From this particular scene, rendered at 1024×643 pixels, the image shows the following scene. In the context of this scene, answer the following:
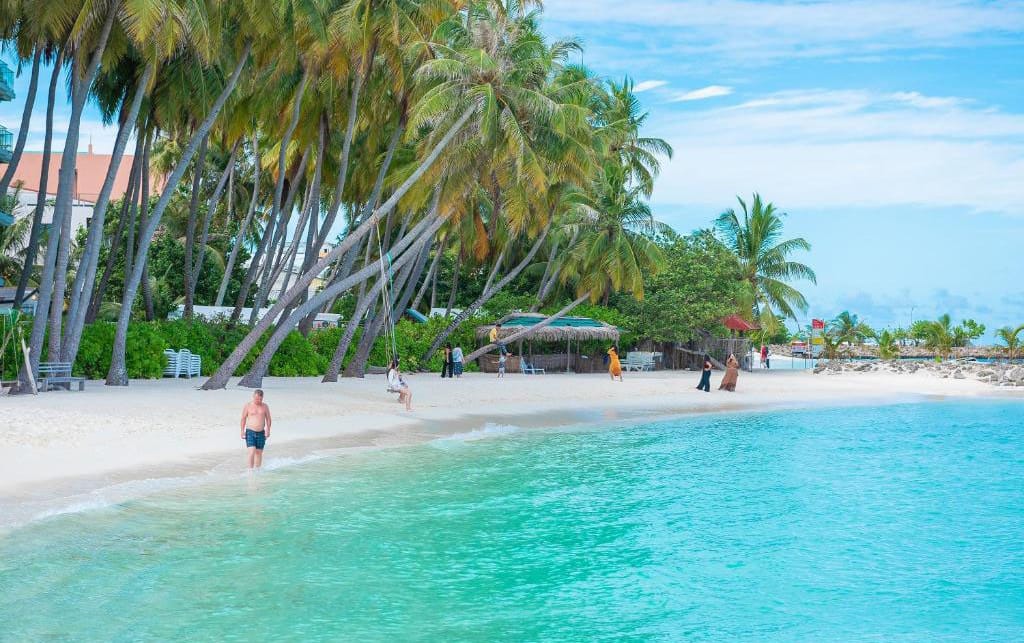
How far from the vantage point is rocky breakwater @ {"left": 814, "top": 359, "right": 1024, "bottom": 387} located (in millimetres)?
47662

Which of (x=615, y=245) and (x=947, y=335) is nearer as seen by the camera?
(x=615, y=245)

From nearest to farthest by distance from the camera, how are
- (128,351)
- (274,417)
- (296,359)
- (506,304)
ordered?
(274,417) → (128,351) → (296,359) → (506,304)

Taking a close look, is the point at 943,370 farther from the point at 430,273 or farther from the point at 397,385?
the point at 397,385

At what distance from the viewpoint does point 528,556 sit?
11680 mm

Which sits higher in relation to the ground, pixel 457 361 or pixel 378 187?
pixel 378 187

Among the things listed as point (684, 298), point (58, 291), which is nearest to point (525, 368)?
point (684, 298)

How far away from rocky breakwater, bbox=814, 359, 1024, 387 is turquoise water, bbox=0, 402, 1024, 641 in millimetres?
31914

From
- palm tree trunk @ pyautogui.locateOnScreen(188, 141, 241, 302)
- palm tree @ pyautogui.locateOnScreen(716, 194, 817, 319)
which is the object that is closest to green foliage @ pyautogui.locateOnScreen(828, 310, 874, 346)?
palm tree @ pyautogui.locateOnScreen(716, 194, 817, 319)

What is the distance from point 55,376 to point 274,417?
5166 millimetres

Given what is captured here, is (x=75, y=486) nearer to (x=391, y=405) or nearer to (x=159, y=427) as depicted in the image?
(x=159, y=427)

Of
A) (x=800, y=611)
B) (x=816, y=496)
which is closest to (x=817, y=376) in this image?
(x=816, y=496)

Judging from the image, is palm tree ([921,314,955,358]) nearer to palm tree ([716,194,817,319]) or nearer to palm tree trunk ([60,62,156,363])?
palm tree ([716,194,817,319])

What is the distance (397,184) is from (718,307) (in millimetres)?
18644

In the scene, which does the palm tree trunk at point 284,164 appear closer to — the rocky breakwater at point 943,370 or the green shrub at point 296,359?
the green shrub at point 296,359
